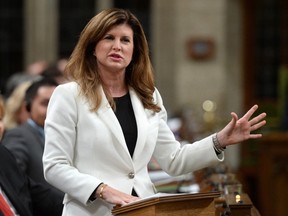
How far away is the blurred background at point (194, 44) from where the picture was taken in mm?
15633

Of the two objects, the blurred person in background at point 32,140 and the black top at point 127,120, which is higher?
the black top at point 127,120

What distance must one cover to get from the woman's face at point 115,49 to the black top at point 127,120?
5.0 inches

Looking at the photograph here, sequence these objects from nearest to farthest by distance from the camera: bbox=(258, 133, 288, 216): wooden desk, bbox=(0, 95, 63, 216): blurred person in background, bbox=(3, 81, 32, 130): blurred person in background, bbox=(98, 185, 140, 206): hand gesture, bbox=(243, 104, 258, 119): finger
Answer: bbox=(98, 185, 140, 206): hand gesture, bbox=(243, 104, 258, 119): finger, bbox=(0, 95, 63, 216): blurred person in background, bbox=(3, 81, 32, 130): blurred person in background, bbox=(258, 133, 288, 216): wooden desk

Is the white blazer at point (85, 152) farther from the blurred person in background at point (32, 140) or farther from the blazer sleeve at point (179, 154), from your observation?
the blurred person in background at point (32, 140)

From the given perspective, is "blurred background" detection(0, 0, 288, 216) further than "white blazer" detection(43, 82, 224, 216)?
Yes

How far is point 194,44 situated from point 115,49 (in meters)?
11.3

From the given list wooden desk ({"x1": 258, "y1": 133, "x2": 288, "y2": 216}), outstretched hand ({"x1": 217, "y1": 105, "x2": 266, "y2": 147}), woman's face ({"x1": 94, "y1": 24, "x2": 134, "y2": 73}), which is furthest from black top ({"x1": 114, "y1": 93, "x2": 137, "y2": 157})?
wooden desk ({"x1": 258, "y1": 133, "x2": 288, "y2": 216})

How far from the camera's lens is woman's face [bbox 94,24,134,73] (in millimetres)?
4348

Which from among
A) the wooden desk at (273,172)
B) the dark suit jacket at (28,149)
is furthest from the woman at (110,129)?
the wooden desk at (273,172)

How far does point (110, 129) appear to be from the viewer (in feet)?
14.0

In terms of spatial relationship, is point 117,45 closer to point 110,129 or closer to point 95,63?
point 95,63

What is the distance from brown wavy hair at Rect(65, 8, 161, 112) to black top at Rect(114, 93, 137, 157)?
1.8 inches

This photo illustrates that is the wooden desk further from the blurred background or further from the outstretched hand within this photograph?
the outstretched hand

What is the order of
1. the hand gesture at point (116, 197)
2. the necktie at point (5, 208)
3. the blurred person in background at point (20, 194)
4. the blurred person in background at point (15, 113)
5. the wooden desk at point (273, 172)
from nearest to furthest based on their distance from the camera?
the hand gesture at point (116, 197), the necktie at point (5, 208), the blurred person in background at point (20, 194), the blurred person in background at point (15, 113), the wooden desk at point (273, 172)
